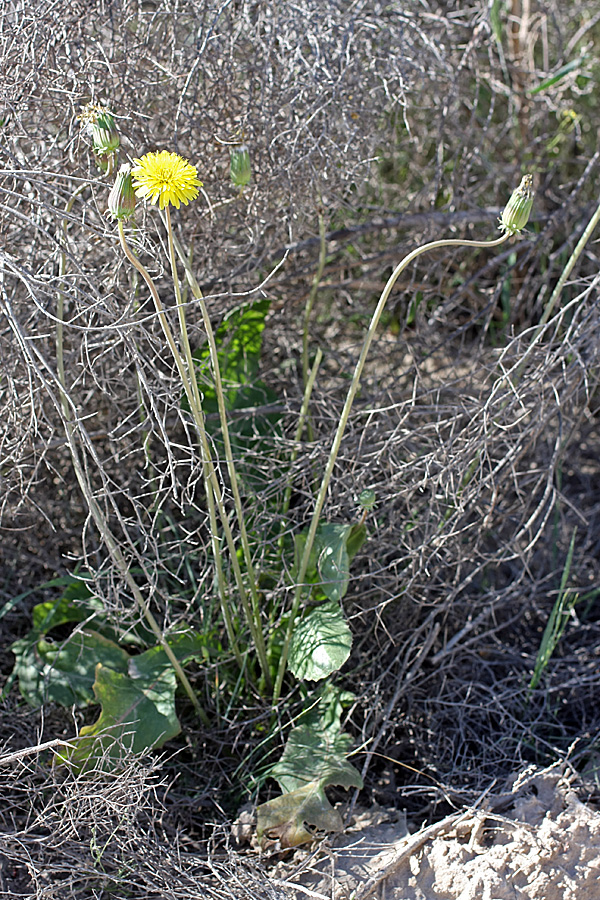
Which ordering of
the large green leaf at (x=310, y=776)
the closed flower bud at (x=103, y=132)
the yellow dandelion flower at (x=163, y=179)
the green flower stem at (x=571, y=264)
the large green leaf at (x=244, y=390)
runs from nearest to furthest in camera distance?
1. the yellow dandelion flower at (x=163, y=179)
2. the closed flower bud at (x=103, y=132)
3. the large green leaf at (x=310, y=776)
4. the green flower stem at (x=571, y=264)
5. the large green leaf at (x=244, y=390)

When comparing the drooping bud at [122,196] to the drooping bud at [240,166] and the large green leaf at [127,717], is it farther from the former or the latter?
the large green leaf at [127,717]

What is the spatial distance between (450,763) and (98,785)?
0.69 metres

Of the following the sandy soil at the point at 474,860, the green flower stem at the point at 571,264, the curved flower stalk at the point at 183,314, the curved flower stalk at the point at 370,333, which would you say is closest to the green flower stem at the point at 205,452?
the curved flower stalk at the point at 183,314

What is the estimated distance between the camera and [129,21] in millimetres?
1563

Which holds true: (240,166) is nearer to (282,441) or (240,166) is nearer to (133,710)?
(282,441)

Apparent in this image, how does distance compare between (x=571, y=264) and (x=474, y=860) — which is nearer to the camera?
(x=474, y=860)

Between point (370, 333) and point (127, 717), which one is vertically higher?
point (370, 333)

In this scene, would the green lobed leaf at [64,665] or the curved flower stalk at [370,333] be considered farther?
the green lobed leaf at [64,665]

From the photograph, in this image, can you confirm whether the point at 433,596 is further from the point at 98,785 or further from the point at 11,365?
the point at 11,365

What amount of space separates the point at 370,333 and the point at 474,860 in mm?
900

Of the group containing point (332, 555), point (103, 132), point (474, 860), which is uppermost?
point (103, 132)

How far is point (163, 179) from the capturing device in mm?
1094

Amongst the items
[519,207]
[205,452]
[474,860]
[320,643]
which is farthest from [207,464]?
[474,860]

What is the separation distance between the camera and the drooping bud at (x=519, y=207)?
1.13 metres
